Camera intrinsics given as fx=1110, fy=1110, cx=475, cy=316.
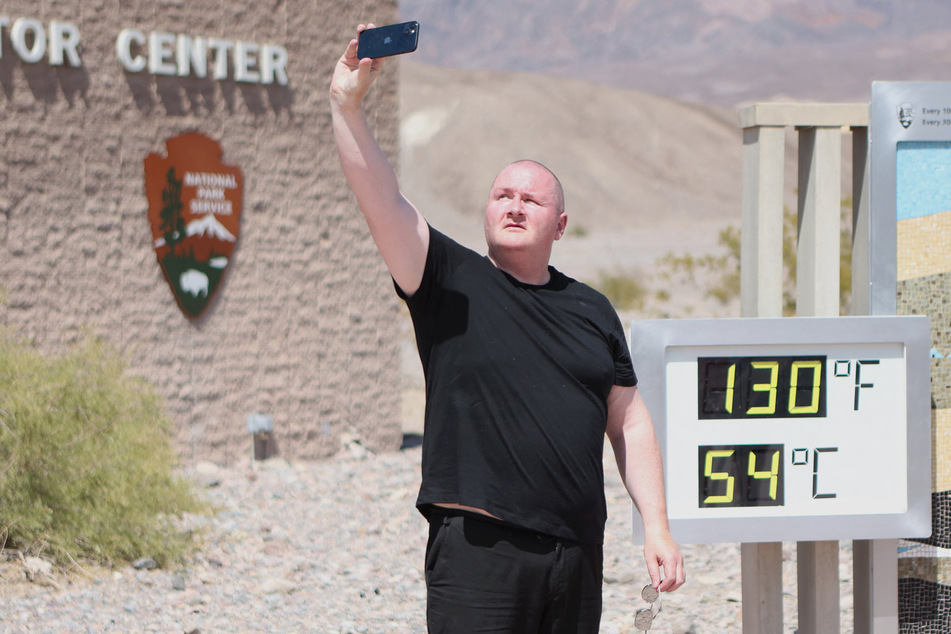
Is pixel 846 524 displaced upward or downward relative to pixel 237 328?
downward

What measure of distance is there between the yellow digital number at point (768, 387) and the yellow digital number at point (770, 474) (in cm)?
14

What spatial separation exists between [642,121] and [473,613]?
7259 centimetres

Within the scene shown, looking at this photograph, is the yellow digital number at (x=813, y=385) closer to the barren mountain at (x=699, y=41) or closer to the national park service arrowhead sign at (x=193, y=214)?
the national park service arrowhead sign at (x=193, y=214)

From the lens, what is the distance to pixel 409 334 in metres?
20.0

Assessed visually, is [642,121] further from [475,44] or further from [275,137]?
[275,137]

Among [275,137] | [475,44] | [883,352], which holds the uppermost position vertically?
[475,44]

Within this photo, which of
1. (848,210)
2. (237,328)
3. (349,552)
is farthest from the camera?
(848,210)

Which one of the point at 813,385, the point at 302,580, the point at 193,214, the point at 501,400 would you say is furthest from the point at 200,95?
the point at 501,400

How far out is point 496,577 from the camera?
2.53 m

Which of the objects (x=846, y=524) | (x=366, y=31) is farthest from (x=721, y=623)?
(x=366, y=31)

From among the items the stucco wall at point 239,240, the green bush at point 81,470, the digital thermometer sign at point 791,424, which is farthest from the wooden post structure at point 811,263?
the stucco wall at point 239,240

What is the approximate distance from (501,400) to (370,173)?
1.98 ft

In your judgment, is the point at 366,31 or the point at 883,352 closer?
the point at 366,31

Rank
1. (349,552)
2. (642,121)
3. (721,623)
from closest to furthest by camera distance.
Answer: (721,623), (349,552), (642,121)
